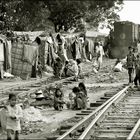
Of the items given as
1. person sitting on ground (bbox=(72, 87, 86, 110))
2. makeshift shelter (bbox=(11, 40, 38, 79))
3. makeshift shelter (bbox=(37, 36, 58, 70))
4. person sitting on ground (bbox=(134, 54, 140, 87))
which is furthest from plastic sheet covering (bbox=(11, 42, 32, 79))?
person sitting on ground (bbox=(72, 87, 86, 110))

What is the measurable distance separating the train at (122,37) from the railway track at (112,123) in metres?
25.3

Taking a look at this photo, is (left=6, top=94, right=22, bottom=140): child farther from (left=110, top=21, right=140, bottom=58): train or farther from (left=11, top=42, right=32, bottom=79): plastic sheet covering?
(left=110, top=21, right=140, bottom=58): train

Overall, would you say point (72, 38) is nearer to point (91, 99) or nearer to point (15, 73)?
point (15, 73)

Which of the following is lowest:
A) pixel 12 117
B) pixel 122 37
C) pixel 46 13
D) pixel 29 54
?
pixel 12 117

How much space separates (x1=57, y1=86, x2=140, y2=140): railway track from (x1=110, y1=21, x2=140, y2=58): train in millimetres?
25291

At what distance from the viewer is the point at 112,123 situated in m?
10.7

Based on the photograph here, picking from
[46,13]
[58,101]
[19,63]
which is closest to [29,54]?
[19,63]

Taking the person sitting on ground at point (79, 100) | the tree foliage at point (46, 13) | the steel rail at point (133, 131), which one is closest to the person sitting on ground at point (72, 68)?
the person sitting on ground at point (79, 100)

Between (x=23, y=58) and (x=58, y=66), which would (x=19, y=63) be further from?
(x=58, y=66)

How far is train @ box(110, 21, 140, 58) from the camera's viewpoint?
39006 millimetres

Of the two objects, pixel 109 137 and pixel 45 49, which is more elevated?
pixel 45 49

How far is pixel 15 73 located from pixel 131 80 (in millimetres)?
7170

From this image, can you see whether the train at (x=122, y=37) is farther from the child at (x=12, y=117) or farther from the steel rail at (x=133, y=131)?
the child at (x=12, y=117)

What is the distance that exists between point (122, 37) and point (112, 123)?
29367 millimetres
